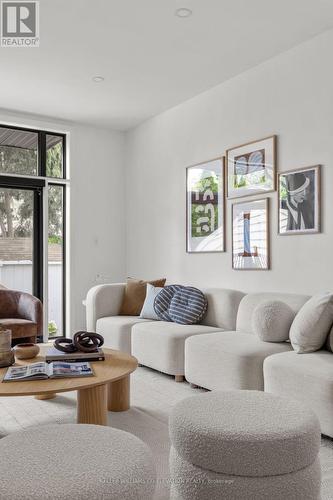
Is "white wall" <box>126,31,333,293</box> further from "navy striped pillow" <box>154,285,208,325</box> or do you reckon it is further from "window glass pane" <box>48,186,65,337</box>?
"window glass pane" <box>48,186,65,337</box>

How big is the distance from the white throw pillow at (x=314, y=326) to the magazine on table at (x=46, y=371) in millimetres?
1247

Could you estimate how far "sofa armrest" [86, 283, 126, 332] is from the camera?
4.73 m

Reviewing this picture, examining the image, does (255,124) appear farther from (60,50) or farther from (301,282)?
(60,50)

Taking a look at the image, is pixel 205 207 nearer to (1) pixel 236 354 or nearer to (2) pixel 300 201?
(2) pixel 300 201

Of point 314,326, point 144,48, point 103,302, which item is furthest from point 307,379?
point 144,48

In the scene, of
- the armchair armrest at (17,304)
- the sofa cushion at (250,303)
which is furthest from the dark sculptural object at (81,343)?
the armchair armrest at (17,304)

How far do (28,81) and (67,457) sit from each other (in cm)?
401

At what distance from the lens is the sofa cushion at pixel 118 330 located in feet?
14.0

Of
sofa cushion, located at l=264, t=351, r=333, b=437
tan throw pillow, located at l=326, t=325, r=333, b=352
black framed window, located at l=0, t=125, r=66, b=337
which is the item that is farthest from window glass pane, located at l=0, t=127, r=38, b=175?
tan throw pillow, located at l=326, t=325, r=333, b=352

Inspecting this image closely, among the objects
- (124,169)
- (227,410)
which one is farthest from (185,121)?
(227,410)

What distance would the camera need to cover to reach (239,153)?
4297 mm

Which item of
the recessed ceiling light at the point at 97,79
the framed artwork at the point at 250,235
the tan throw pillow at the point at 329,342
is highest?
the recessed ceiling light at the point at 97,79

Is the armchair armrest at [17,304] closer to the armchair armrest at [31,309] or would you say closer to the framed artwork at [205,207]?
the armchair armrest at [31,309]

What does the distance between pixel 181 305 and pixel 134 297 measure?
723mm
